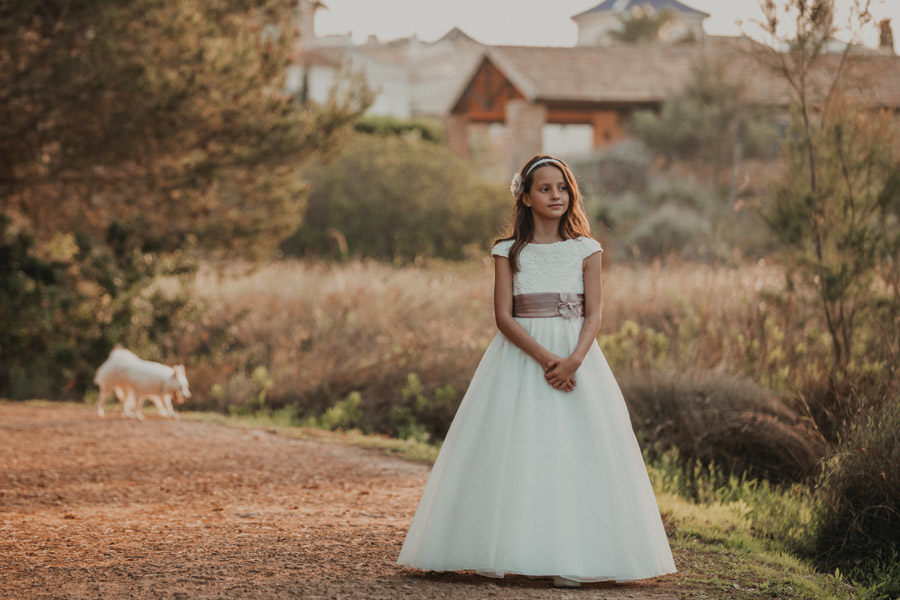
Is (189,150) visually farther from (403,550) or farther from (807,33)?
(403,550)

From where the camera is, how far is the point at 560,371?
4.41 meters

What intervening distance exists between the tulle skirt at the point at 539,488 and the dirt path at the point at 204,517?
122mm

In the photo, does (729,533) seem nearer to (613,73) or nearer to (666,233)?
(666,233)

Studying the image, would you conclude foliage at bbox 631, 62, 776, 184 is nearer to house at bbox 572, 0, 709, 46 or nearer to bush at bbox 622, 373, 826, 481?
bush at bbox 622, 373, 826, 481

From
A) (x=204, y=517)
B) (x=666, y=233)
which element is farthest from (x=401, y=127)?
(x=204, y=517)

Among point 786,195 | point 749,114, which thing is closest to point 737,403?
point 786,195

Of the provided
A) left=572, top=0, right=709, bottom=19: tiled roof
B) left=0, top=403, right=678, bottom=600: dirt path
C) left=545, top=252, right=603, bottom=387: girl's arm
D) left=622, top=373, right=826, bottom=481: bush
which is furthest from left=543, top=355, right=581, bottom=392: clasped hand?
left=572, top=0, right=709, bottom=19: tiled roof

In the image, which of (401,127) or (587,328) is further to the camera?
(401,127)

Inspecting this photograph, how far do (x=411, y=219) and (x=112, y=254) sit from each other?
11.7 m

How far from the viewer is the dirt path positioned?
4148 millimetres

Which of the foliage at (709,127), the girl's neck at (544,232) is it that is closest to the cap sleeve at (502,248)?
the girl's neck at (544,232)

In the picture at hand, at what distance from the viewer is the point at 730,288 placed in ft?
39.5

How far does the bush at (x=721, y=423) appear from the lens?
8086 mm

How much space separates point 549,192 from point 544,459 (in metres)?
1.21
